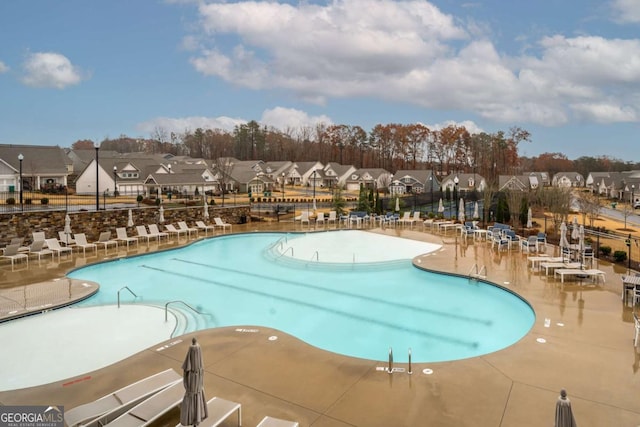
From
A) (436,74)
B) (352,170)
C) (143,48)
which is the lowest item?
(352,170)

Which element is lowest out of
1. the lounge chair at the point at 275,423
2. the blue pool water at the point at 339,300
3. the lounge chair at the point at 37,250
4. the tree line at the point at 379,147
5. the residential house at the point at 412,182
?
the blue pool water at the point at 339,300

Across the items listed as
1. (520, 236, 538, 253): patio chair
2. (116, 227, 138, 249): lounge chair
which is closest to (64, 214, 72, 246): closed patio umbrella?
(116, 227, 138, 249): lounge chair

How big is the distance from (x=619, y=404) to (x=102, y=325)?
9.14 meters

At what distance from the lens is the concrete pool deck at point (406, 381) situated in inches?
198

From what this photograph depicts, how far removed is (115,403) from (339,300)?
6.74 meters

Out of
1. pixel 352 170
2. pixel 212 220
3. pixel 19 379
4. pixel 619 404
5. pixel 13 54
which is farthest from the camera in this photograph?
pixel 352 170

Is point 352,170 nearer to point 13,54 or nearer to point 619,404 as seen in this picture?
point 13,54

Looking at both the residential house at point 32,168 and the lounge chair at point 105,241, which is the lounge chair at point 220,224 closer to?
the lounge chair at point 105,241

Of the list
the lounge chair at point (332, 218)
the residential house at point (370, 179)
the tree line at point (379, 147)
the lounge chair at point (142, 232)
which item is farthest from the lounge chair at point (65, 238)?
the tree line at point (379, 147)

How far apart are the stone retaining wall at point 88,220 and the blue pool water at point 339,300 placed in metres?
4.57

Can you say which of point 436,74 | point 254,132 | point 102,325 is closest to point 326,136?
point 254,132

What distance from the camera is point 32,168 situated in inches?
1529

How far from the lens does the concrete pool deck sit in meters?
5.03

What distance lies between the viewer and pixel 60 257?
15.0m
